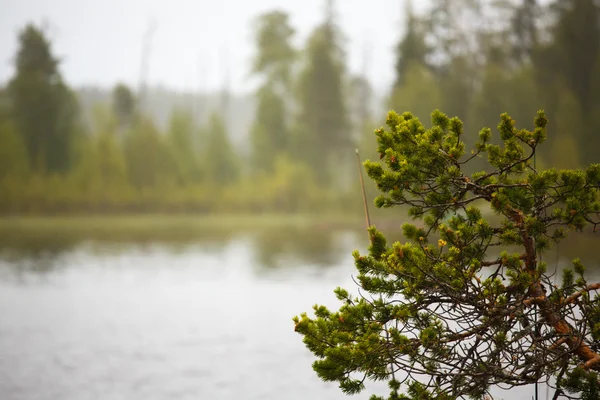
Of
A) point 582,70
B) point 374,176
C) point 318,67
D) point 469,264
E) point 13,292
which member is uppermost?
point 318,67

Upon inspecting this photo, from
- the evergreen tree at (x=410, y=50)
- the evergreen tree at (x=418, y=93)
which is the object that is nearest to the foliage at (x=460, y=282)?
the evergreen tree at (x=418, y=93)

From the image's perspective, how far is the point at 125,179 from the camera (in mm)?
29422

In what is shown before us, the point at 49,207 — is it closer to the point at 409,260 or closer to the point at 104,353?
the point at 104,353

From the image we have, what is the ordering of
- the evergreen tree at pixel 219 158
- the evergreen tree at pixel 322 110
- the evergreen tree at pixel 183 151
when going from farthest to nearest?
the evergreen tree at pixel 219 158 → the evergreen tree at pixel 322 110 → the evergreen tree at pixel 183 151

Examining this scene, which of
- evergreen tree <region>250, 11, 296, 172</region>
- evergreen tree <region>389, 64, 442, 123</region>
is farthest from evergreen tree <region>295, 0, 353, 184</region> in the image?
evergreen tree <region>389, 64, 442, 123</region>

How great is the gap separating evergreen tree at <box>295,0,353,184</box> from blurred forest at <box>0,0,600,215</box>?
2.6 inches

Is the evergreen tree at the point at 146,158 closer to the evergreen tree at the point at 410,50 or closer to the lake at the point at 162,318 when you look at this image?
the lake at the point at 162,318

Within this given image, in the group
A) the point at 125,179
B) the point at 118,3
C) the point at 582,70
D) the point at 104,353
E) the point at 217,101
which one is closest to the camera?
the point at 104,353

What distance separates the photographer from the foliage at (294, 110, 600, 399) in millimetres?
3125

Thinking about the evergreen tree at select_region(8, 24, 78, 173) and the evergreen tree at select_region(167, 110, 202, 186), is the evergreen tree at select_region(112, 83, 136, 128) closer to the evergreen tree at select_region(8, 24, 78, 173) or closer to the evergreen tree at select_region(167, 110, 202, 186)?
the evergreen tree at select_region(167, 110, 202, 186)

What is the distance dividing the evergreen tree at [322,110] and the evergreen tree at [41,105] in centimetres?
1053

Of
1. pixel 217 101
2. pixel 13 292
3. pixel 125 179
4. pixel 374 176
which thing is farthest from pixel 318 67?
pixel 374 176

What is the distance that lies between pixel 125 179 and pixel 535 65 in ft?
57.4

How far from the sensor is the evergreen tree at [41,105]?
1057 inches
